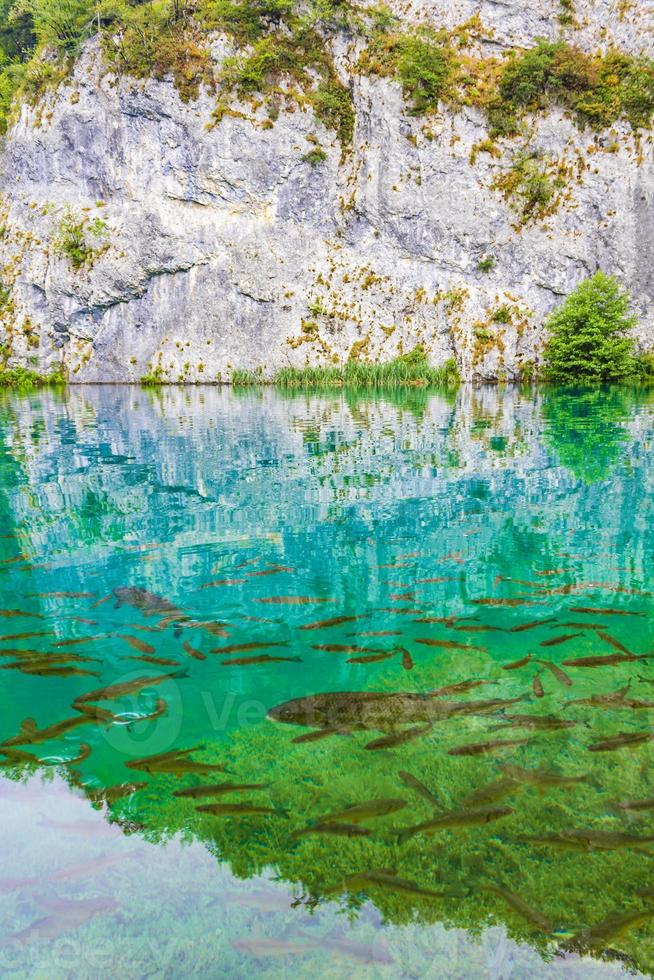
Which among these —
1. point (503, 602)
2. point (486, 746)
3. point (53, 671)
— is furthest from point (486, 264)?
point (486, 746)

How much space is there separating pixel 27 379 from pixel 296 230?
993 inches

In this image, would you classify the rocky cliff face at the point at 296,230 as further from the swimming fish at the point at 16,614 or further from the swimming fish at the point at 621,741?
the swimming fish at the point at 621,741

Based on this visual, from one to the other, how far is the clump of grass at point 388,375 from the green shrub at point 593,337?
7.97 metres

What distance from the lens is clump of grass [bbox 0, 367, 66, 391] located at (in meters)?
49.2

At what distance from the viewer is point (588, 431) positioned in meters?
16.5

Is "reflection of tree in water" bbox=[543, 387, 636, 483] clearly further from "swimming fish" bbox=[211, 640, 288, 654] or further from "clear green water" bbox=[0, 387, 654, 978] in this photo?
"swimming fish" bbox=[211, 640, 288, 654]

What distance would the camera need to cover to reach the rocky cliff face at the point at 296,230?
46.5 metres

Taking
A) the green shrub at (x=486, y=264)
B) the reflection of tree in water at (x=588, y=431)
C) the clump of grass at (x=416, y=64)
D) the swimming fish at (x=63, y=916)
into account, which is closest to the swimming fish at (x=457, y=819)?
the swimming fish at (x=63, y=916)

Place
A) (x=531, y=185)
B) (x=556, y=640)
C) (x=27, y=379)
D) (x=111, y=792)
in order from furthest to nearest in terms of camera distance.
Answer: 1. (x=27, y=379)
2. (x=531, y=185)
3. (x=556, y=640)
4. (x=111, y=792)

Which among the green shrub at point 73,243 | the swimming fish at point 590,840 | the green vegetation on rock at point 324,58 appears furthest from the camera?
the green shrub at point 73,243

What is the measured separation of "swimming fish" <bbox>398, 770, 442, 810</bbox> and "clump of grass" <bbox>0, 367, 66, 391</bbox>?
5172 centimetres

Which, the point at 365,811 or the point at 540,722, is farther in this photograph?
the point at 540,722

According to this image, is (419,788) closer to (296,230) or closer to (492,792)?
(492,792)

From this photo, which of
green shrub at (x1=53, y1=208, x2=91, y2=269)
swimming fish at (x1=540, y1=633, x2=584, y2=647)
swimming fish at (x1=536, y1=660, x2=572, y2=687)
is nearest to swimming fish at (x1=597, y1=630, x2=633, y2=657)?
swimming fish at (x1=540, y1=633, x2=584, y2=647)
